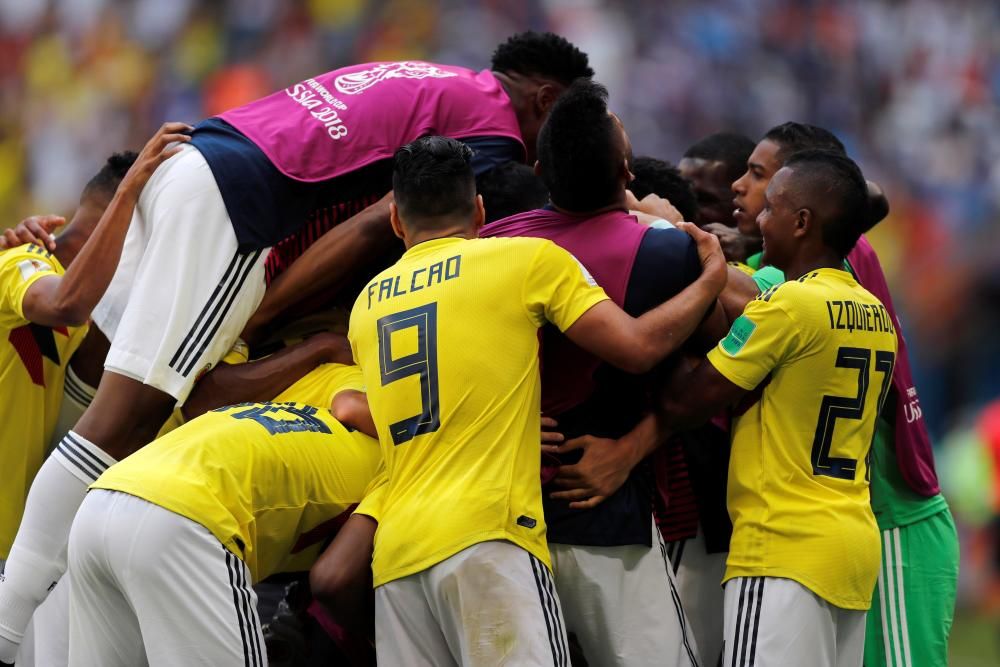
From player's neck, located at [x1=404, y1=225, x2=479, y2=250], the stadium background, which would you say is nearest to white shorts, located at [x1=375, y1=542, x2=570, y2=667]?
player's neck, located at [x1=404, y1=225, x2=479, y2=250]

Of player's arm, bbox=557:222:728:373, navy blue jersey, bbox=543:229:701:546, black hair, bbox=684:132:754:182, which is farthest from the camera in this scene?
black hair, bbox=684:132:754:182

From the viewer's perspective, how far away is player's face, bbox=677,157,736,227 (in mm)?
5891

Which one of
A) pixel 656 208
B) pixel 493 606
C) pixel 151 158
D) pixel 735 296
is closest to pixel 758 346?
pixel 735 296

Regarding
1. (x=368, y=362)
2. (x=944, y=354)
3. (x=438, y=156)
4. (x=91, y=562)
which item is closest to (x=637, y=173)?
(x=438, y=156)

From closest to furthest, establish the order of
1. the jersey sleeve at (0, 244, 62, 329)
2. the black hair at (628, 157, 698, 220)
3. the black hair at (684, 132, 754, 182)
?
1. the black hair at (628, 157, 698, 220)
2. the jersey sleeve at (0, 244, 62, 329)
3. the black hair at (684, 132, 754, 182)

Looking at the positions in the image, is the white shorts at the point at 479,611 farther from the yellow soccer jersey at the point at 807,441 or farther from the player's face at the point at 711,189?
the player's face at the point at 711,189

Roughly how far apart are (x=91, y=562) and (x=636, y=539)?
167 centimetres

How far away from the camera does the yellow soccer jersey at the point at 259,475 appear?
3973 mm

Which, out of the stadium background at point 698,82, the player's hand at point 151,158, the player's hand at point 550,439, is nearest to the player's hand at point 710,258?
the player's hand at point 550,439

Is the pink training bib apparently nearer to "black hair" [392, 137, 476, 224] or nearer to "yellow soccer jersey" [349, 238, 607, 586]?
"black hair" [392, 137, 476, 224]

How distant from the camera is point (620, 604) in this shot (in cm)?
405

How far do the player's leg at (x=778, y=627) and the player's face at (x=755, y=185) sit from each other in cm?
162

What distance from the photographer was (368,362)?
13.3 feet

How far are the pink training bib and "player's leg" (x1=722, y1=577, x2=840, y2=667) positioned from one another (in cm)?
198
